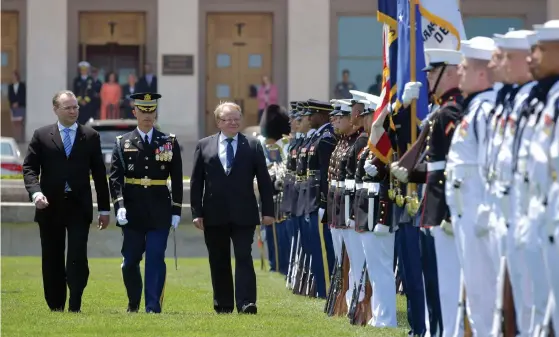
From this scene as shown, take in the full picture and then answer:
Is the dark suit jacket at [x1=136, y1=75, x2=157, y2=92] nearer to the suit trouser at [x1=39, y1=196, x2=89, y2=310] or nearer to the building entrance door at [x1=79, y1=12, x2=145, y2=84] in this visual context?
the building entrance door at [x1=79, y1=12, x2=145, y2=84]

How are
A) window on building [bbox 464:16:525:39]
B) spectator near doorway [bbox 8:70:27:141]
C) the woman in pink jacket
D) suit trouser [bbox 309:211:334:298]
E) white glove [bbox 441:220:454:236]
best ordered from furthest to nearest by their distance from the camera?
window on building [bbox 464:16:525:39]
the woman in pink jacket
spectator near doorway [bbox 8:70:27:141]
suit trouser [bbox 309:211:334:298]
white glove [bbox 441:220:454:236]

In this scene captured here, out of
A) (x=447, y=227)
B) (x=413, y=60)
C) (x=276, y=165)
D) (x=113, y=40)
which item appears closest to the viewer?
(x=447, y=227)

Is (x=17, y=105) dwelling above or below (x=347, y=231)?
above

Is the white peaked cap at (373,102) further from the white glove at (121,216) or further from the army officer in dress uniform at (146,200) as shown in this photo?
the white glove at (121,216)

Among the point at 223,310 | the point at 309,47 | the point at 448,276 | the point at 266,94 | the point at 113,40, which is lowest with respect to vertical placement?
the point at 223,310

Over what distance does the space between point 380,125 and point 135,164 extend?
310 centimetres

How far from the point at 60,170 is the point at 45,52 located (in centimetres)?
3018

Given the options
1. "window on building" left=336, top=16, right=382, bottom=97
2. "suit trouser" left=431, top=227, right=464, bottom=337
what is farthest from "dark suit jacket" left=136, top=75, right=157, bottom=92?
"suit trouser" left=431, top=227, right=464, bottom=337

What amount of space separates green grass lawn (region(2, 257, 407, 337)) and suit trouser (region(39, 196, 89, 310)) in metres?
0.28

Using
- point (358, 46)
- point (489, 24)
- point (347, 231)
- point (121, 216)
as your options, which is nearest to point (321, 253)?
point (347, 231)

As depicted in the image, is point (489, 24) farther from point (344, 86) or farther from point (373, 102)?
point (373, 102)

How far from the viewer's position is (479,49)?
420 inches

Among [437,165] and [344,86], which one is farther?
[344,86]

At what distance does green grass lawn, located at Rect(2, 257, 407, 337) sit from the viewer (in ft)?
43.6
